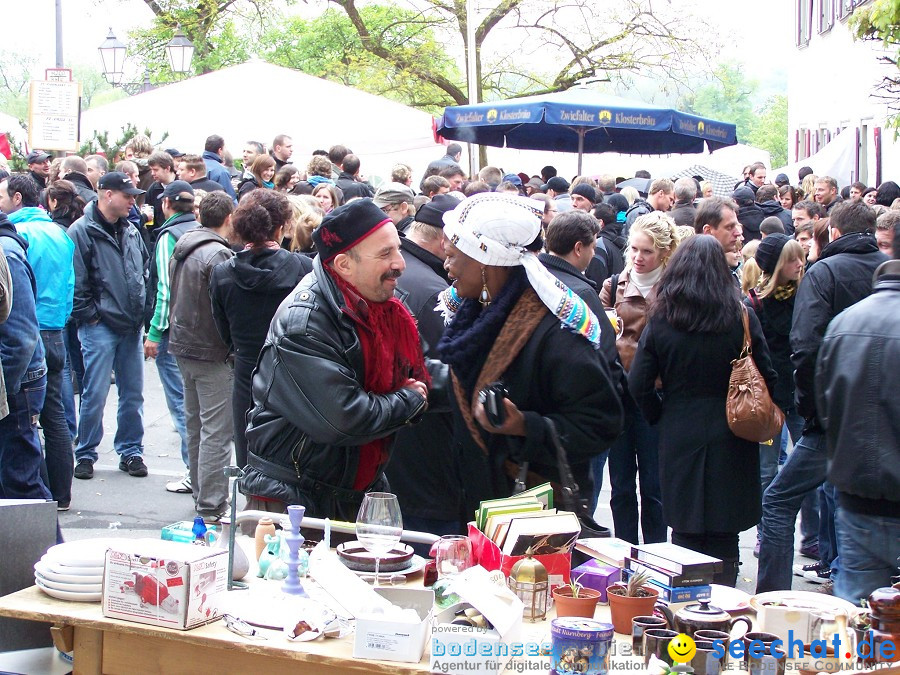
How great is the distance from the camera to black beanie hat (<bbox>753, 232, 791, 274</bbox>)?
6.16 meters

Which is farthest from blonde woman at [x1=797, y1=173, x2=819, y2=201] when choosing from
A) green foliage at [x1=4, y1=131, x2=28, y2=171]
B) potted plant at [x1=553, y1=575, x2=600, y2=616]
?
potted plant at [x1=553, y1=575, x2=600, y2=616]

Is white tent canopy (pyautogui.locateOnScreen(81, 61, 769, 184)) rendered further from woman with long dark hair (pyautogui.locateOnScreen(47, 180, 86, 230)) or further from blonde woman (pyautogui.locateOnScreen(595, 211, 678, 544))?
blonde woman (pyautogui.locateOnScreen(595, 211, 678, 544))

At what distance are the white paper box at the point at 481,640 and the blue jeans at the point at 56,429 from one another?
4.41 metres

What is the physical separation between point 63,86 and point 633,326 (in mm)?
9056

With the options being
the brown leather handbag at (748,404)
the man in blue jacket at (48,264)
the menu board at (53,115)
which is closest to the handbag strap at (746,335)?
the brown leather handbag at (748,404)

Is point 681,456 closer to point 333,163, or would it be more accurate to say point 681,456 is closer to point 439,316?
point 439,316

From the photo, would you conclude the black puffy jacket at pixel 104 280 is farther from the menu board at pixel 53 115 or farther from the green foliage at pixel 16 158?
the green foliage at pixel 16 158

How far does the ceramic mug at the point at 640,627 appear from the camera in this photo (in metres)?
2.71

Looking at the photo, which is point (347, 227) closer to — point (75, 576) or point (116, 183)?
point (75, 576)

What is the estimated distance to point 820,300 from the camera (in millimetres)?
5441

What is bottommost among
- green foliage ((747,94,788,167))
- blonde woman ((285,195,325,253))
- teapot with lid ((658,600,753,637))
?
teapot with lid ((658,600,753,637))

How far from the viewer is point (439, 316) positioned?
184 inches

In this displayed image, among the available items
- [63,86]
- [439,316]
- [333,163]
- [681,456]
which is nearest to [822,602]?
[681,456]

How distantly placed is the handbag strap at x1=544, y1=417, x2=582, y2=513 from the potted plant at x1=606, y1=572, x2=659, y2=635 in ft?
2.44
